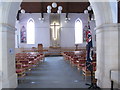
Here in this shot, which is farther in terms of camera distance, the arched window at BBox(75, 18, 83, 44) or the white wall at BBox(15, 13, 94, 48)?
the arched window at BBox(75, 18, 83, 44)

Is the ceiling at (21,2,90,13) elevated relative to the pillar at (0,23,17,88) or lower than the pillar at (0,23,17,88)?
elevated

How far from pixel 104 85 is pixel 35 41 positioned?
20.7 m

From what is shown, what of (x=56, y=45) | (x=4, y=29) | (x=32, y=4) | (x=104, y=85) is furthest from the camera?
(x=56, y=45)

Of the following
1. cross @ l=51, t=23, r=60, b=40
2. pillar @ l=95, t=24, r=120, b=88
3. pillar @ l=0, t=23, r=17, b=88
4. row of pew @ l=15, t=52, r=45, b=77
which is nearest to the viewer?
pillar @ l=0, t=23, r=17, b=88

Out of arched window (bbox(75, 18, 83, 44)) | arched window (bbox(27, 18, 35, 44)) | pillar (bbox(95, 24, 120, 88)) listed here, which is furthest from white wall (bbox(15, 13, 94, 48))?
pillar (bbox(95, 24, 120, 88))

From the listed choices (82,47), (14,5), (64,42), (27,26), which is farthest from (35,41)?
(14,5)

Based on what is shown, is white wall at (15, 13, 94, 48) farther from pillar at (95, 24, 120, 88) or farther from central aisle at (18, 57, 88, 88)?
pillar at (95, 24, 120, 88)

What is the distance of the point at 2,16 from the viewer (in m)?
5.93

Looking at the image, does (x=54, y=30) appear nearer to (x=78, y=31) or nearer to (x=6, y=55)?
Result: (x=78, y=31)

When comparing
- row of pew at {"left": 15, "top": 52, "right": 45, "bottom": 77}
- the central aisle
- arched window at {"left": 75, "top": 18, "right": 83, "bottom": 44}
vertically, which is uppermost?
arched window at {"left": 75, "top": 18, "right": 83, "bottom": 44}

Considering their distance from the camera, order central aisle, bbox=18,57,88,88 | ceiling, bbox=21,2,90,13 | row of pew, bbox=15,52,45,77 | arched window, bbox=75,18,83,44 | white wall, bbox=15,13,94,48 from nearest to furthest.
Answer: central aisle, bbox=18,57,88,88 → row of pew, bbox=15,52,45,77 → ceiling, bbox=21,2,90,13 → white wall, bbox=15,13,94,48 → arched window, bbox=75,18,83,44

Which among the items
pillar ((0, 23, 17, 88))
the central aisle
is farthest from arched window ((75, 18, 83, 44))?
pillar ((0, 23, 17, 88))

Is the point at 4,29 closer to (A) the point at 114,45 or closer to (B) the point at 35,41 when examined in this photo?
(A) the point at 114,45

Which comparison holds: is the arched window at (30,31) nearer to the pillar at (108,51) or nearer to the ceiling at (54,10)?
the ceiling at (54,10)
